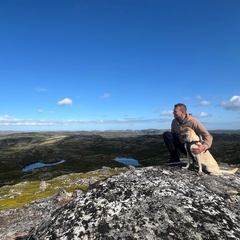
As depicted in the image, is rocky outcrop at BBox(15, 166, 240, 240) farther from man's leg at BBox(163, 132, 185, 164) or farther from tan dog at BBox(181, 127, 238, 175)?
man's leg at BBox(163, 132, 185, 164)

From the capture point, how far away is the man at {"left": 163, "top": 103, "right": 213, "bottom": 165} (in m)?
12.5

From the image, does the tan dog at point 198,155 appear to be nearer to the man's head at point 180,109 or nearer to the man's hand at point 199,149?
the man's hand at point 199,149

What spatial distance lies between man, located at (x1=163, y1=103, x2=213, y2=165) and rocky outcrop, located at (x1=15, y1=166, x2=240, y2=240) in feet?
8.86

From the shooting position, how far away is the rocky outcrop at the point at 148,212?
7242mm

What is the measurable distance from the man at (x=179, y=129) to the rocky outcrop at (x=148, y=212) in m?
2.70

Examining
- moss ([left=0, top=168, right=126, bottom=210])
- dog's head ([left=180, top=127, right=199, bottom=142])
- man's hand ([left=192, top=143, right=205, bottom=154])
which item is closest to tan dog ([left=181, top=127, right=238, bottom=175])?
dog's head ([left=180, top=127, right=199, bottom=142])

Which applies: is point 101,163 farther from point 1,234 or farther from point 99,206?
point 99,206

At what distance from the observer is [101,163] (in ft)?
476

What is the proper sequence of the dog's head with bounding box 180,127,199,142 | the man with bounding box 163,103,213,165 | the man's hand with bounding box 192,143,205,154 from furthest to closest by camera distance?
the man with bounding box 163,103,213,165, the dog's head with bounding box 180,127,199,142, the man's hand with bounding box 192,143,205,154

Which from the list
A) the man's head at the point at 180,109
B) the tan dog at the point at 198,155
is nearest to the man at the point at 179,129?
the man's head at the point at 180,109

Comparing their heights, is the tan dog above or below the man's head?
below

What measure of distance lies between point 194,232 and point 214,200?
87.2 inches

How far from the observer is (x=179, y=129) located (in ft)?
44.8

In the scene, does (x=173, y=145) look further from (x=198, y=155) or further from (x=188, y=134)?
(x=198, y=155)
